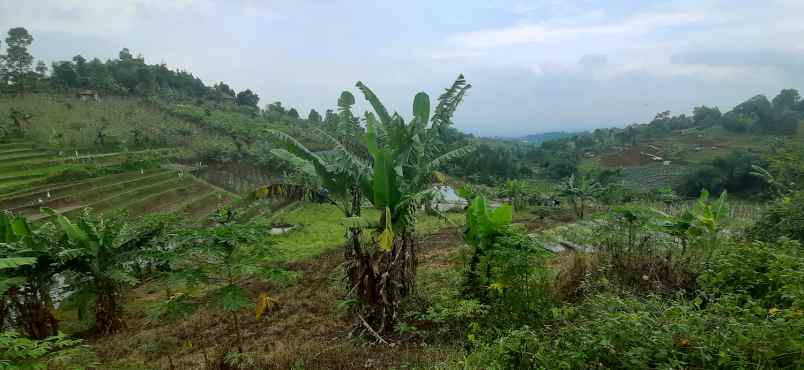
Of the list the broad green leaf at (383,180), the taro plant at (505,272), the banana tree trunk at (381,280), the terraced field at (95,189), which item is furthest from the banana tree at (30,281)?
the terraced field at (95,189)

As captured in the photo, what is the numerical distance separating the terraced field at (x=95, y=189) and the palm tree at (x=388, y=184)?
11.0m

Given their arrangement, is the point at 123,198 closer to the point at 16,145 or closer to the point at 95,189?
the point at 95,189

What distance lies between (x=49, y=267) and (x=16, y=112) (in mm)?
22190

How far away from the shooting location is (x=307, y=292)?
25.1 ft

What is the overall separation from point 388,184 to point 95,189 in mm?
18092

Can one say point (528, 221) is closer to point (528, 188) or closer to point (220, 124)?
point (528, 188)

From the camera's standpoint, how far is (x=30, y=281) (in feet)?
19.2

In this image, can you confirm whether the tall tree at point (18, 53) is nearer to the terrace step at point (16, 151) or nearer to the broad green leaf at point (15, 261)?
the terrace step at point (16, 151)

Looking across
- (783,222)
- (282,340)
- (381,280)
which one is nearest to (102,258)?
(282,340)

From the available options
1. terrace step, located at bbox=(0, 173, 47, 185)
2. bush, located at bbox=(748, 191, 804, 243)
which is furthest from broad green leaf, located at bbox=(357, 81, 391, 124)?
terrace step, located at bbox=(0, 173, 47, 185)

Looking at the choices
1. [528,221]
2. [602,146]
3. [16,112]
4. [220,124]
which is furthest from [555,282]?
[602,146]

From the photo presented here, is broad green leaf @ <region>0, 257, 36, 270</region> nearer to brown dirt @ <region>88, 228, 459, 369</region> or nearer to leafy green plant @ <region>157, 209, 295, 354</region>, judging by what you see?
leafy green plant @ <region>157, 209, 295, 354</region>

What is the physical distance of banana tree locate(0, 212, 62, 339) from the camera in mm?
5715

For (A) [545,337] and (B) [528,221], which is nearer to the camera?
(A) [545,337]
